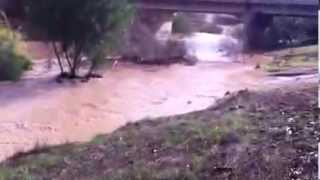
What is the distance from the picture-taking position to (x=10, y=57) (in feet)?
104

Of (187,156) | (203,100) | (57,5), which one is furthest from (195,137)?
(57,5)

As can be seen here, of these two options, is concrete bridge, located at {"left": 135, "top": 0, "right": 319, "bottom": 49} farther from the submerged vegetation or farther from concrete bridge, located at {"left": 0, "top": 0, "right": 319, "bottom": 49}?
the submerged vegetation

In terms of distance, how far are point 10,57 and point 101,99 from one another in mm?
6713

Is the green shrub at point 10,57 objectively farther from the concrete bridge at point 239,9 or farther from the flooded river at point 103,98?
the concrete bridge at point 239,9

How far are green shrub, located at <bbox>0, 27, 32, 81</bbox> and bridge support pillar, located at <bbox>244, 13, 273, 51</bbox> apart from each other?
73.7 ft

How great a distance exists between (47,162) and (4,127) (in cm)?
1015

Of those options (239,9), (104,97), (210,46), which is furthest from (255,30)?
(104,97)

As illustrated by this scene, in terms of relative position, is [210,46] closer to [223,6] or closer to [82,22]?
[223,6]

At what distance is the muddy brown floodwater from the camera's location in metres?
19.7

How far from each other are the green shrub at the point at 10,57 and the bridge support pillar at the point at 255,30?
2245cm

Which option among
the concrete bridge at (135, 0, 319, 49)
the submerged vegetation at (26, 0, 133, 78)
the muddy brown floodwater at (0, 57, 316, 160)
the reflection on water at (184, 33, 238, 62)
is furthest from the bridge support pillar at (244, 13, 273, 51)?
the submerged vegetation at (26, 0, 133, 78)

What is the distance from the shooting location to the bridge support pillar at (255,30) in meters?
52.5

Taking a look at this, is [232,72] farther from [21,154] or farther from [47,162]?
[47,162]

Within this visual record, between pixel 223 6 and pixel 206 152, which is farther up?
pixel 206 152
